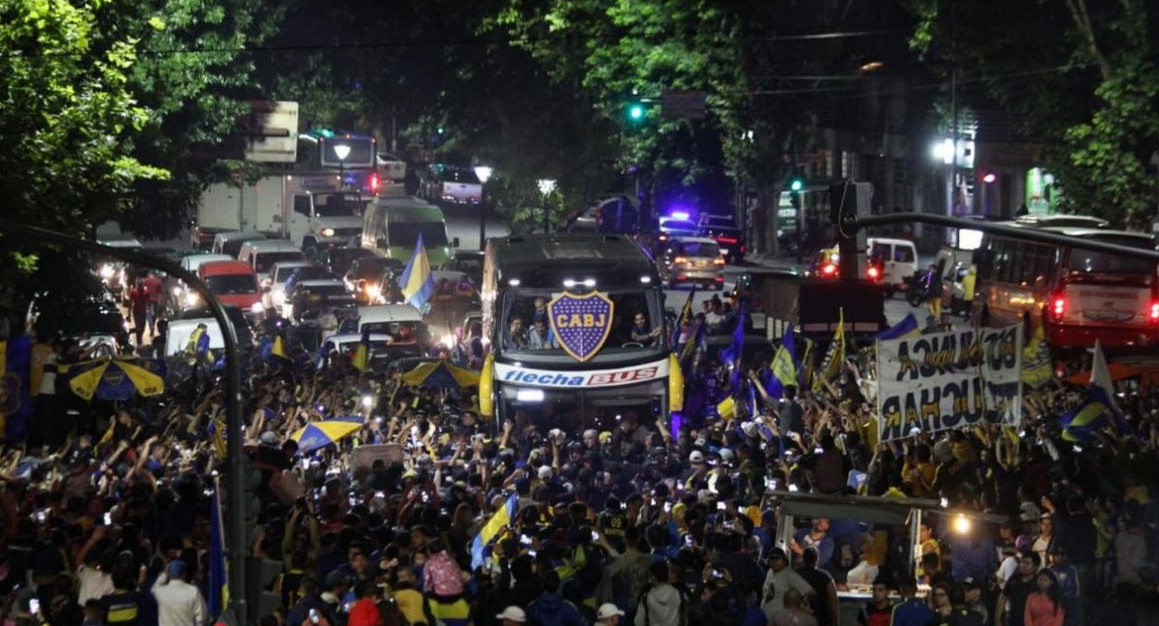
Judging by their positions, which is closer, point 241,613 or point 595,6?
point 241,613

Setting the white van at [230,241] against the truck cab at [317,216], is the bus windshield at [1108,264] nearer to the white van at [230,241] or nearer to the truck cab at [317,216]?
the white van at [230,241]

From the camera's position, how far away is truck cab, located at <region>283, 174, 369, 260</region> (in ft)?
174

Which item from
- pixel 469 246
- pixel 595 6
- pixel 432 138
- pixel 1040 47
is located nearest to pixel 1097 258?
pixel 1040 47

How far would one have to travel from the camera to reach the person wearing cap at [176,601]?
502 inches

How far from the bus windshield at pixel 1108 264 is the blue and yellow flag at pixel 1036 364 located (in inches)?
322

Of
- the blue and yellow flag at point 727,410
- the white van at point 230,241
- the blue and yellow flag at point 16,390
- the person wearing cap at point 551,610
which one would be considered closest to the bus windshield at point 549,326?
the blue and yellow flag at point 727,410

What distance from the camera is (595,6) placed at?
176 feet

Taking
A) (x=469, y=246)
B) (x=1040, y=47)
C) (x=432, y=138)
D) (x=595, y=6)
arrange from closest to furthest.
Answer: (x=1040, y=47), (x=595, y=6), (x=469, y=246), (x=432, y=138)

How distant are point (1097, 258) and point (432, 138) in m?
53.9

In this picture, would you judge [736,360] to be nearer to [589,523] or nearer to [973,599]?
[589,523]

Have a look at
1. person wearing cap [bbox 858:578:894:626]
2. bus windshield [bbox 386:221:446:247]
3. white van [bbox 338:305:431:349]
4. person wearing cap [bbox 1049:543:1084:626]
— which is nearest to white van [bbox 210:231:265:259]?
bus windshield [bbox 386:221:446:247]

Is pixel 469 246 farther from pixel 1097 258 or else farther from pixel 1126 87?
pixel 1097 258

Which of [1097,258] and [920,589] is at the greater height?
[1097,258]

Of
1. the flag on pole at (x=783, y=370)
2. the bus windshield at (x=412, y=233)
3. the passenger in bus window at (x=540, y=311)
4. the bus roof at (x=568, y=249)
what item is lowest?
the flag on pole at (x=783, y=370)
